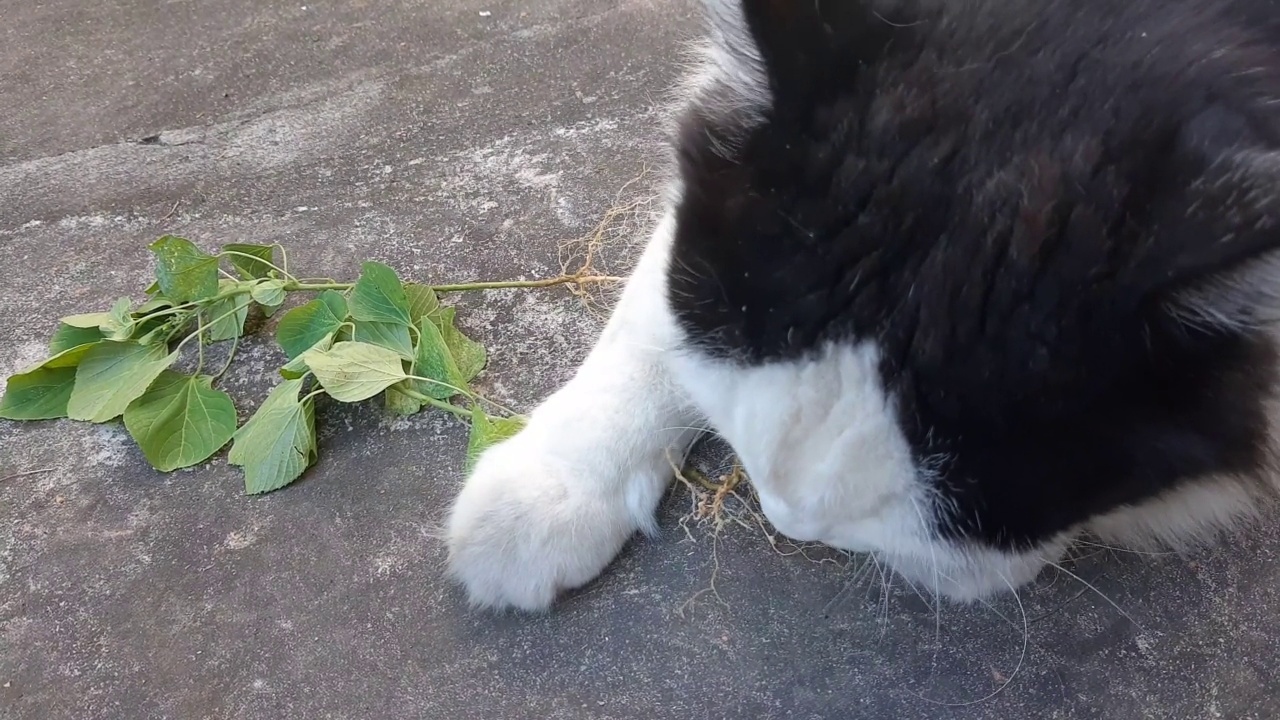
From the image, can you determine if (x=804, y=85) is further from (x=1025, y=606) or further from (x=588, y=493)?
(x=1025, y=606)

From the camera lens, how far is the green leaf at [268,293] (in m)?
1.28

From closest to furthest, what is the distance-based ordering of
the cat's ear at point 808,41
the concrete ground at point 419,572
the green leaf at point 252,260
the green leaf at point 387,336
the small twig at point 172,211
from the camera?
the cat's ear at point 808,41 < the concrete ground at point 419,572 < the green leaf at point 387,336 < the green leaf at point 252,260 < the small twig at point 172,211

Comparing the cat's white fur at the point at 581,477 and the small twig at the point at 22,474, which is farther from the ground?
the cat's white fur at the point at 581,477

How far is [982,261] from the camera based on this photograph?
0.63 metres

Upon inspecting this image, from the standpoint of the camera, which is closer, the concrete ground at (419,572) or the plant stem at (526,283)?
the concrete ground at (419,572)

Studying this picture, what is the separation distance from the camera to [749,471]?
0.82 meters

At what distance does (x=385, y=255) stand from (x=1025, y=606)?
1.07 meters

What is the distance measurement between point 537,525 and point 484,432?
0.18m

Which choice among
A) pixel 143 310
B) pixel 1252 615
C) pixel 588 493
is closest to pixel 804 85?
pixel 588 493

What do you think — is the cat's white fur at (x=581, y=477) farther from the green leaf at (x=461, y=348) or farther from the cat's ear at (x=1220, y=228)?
the cat's ear at (x=1220, y=228)

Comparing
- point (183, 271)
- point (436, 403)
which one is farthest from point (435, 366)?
point (183, 271)

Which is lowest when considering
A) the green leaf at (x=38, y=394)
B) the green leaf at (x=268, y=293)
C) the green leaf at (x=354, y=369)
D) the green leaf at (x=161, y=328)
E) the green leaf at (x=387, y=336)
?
the green leaf at (x=38, y=394)

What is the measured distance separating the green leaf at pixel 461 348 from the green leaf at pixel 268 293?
241 millimetres

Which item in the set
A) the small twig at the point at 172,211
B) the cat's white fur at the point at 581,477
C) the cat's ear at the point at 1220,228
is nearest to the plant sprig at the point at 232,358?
the cat's white fur at the point at 581,477
